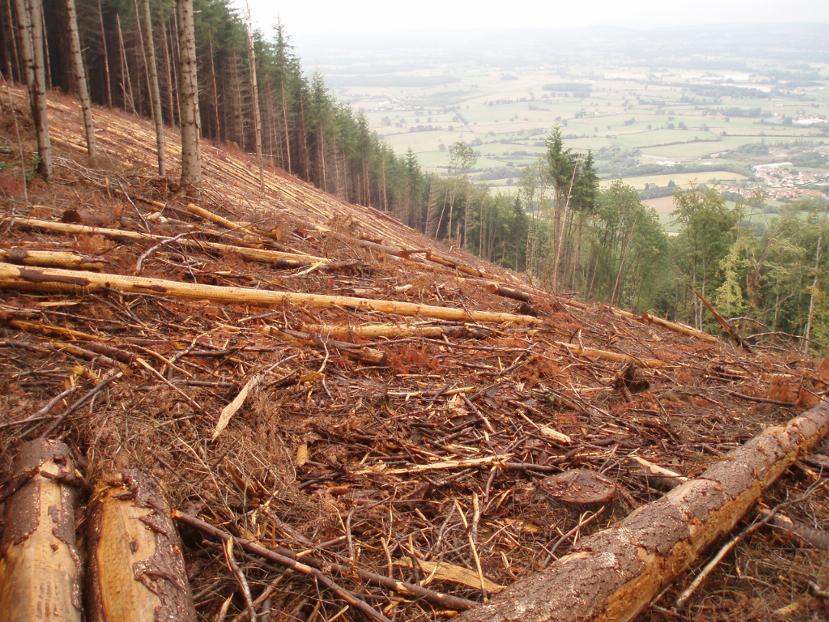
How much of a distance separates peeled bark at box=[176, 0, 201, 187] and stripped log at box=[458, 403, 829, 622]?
8.19m

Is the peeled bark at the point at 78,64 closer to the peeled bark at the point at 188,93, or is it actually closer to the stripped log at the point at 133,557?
the peeled bark at the point at 188,93

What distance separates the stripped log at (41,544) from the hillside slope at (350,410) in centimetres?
19

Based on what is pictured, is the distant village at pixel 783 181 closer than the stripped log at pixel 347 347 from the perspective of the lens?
No

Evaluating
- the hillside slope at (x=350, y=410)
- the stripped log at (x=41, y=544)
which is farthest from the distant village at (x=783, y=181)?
the stripped log at (x=41, y=544)

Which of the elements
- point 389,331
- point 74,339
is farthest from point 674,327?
point 74,339

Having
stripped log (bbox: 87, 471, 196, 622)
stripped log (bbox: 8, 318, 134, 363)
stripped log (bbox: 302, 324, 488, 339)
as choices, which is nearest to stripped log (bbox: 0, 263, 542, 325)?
stripped log (bbox: 302, 324, 488, 339)

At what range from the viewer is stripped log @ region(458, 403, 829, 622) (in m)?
2.37

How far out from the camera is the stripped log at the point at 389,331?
5.32 meters

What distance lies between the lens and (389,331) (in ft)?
18.7

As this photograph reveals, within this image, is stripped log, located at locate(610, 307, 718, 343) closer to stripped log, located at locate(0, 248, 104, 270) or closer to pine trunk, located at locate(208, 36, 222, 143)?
stripped log, located at locate(0, 248, 104, 270)

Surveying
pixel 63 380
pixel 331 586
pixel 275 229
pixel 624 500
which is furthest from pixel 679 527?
pixel 275 229

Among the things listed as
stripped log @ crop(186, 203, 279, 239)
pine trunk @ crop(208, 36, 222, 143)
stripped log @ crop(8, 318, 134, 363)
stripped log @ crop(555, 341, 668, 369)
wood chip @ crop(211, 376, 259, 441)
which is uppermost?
pine trunk @ crop(208, 36, 222, 143)

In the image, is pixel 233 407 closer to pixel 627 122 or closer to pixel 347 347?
pixel 347 347

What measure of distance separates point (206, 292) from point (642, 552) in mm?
4424
